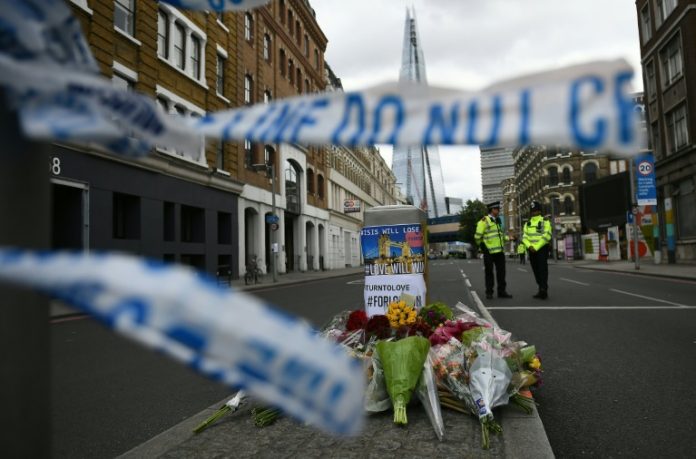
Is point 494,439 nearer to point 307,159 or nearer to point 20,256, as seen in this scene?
point 20,256

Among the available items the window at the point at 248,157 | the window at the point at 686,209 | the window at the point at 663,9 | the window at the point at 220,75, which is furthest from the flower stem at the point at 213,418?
the window at the point at 663,9

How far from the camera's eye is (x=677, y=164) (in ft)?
81.8

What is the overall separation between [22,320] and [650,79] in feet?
111

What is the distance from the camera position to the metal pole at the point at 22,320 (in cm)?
72

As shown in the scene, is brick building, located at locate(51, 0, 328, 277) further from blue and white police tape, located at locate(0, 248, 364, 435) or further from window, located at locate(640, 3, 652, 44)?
window, located at locate(640, 3, 652, 44)

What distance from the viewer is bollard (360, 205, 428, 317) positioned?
570 centimetres

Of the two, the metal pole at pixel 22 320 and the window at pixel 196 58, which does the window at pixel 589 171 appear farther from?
the metal pole at pixel 22 320

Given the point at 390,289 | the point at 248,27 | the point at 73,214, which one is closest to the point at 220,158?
the point at 248,27

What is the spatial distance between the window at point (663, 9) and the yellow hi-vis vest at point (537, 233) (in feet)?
77.5

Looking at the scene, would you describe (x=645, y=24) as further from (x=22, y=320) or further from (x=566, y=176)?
(x=22, y=320)

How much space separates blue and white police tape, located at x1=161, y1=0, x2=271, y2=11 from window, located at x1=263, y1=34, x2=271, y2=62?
27.6 metres

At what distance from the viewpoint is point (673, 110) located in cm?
2559

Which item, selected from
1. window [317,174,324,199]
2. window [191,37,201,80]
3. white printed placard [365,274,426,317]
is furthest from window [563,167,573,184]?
white printed placard [365,274,426,317]

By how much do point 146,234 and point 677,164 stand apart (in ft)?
83.3
